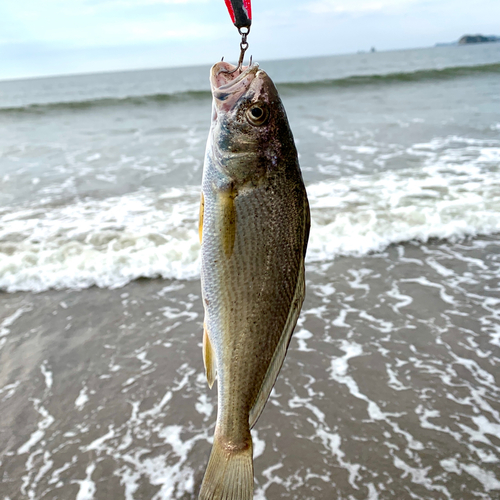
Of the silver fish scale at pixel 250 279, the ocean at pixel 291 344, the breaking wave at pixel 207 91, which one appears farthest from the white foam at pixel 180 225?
the breaking wave at pixel 207 91

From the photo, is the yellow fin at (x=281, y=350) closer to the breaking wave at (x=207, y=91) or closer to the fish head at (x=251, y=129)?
the fish head at (x=251, y=129)

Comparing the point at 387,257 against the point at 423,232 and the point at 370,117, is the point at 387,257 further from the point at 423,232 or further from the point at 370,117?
the point at 370,117

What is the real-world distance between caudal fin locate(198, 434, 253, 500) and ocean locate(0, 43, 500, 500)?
150cm

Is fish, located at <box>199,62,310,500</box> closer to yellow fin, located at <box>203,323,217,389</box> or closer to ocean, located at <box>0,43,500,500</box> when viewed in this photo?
yellow fin, located at <box>203,323,217,389</box>

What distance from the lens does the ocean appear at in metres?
3.42

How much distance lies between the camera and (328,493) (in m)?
3.20

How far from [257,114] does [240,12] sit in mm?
486

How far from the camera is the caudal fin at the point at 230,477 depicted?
1.89m

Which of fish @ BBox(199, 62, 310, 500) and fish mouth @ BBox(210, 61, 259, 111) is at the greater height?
fish mouth @ BBox(210, 61, 259, 111)

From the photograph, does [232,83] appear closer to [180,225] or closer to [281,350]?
[281,350]

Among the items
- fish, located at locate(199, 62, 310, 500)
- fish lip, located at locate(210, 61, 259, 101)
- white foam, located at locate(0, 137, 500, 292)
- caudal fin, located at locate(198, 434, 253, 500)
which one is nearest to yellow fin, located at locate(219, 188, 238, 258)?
fish, located at locate(199, 62, 310, 500)

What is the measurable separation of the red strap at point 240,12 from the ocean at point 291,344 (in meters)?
2.87

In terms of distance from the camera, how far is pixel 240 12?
78.4 inches

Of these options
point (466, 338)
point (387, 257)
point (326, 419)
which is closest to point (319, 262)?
point (387, 257)
